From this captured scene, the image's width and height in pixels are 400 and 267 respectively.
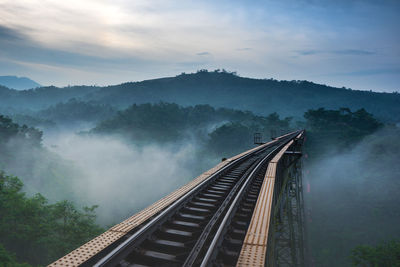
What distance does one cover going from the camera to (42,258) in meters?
20.6

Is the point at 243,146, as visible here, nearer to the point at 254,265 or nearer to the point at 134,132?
the point at 134,132

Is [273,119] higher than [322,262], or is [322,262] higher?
[273,119]

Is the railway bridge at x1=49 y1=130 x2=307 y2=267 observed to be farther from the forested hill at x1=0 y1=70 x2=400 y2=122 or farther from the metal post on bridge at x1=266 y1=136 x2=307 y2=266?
the forested hill at x1=0 y1=70 x2=400 y2=122

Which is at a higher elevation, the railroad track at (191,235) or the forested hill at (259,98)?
the forested hill at (259,98)

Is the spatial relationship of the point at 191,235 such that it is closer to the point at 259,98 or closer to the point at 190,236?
the point at 190,236

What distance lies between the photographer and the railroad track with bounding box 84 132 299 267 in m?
4.27

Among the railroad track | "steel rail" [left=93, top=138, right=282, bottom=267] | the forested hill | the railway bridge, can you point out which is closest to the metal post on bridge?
the railway bridge

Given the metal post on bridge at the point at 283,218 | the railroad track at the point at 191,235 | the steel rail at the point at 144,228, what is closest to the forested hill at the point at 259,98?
the metal post on bridge at the point at 283,218

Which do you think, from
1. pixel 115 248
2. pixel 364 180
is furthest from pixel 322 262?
pixel 115 248

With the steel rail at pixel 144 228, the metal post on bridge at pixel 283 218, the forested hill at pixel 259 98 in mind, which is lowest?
the metal post on bridge at pixel 283 218

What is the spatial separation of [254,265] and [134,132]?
7712cm

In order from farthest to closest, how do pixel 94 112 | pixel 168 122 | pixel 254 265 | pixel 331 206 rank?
pixel 94 112 → pixel 168 122 → pixel 331 206 → pixel 254 265

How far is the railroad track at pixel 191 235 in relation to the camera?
427 cm

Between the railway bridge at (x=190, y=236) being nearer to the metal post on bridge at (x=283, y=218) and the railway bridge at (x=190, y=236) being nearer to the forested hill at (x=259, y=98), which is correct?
the metal post on bridge at (x=283, y=218)
